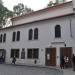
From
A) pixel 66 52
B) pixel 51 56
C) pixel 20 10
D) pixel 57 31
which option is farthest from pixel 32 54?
pixel 20 10

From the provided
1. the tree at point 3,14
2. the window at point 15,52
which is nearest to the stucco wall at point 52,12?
the window at point 15,52

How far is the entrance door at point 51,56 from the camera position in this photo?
80.0ft

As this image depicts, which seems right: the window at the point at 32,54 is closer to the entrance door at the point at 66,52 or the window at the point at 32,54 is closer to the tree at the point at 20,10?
the entrance door at the point at 66,52

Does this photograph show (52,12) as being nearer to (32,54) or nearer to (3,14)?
(32,54)

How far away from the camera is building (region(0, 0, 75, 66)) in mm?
23266

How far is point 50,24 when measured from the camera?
25422 millimetres

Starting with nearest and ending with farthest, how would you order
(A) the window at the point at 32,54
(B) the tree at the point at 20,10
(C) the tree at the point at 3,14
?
1. (A) the window at the point at 32,54
2. (C) the tree at the point at 3,14
3. (B) the tree at the point at 20,10

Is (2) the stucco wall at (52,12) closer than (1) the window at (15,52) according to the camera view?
Yes

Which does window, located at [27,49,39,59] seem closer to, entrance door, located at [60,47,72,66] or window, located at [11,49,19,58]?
window, located at [11,49,19,58]

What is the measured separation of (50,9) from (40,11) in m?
2.47

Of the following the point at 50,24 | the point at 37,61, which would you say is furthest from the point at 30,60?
the point at 50,24

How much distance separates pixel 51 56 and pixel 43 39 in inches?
125

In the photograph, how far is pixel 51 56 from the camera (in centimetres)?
2480

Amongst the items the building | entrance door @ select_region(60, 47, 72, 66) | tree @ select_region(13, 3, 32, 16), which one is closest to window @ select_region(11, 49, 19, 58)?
the building
